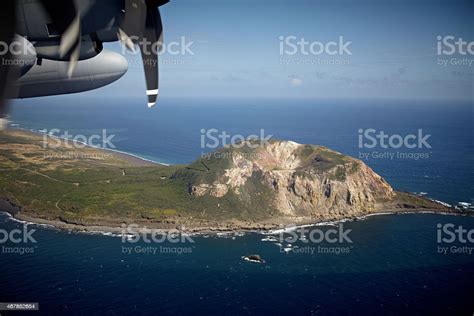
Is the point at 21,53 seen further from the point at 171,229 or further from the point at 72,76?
the point at 171,229

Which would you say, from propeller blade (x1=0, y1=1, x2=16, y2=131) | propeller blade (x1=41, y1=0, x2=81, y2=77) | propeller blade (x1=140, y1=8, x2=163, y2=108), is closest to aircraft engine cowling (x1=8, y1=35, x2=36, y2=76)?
propeller blade (x1=0, y1=1, x2=16, y2=131)

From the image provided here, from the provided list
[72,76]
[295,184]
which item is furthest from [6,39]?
[295,184]

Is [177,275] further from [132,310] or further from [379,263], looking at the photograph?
[379,263]

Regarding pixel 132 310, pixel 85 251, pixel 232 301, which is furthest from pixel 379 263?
pixel 85 251

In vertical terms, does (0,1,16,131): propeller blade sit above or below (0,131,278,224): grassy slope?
above

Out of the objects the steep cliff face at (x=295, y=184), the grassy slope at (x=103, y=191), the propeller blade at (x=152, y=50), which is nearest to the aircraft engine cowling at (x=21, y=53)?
the propeller blade at (x=152, y=50)

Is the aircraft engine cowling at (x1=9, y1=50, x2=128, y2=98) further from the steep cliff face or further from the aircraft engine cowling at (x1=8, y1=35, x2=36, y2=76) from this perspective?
the steep cliff face
